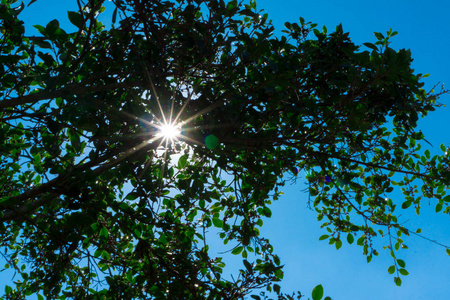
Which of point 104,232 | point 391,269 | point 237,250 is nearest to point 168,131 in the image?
point 104,232

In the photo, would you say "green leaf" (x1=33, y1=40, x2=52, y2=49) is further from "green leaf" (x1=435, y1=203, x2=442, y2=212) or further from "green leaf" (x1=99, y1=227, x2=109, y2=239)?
"green leaf" (x1=435, y1=203, x2=442, y2=212)

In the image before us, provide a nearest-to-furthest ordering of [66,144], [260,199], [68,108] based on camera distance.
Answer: [68,108] → [66,144] → [260,199]

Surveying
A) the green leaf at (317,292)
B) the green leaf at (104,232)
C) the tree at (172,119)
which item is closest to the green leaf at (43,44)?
the tree at (172,119)

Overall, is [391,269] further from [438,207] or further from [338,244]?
[438,207]

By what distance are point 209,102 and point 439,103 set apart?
2748mm

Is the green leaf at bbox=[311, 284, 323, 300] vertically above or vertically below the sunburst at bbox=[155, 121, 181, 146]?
below

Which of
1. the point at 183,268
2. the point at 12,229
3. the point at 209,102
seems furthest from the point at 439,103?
the point at 12,229

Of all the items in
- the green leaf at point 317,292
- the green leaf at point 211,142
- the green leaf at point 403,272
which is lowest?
the green leaf at point 317,292

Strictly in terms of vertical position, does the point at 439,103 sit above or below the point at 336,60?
below

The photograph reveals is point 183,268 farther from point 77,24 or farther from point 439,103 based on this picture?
point 439,103

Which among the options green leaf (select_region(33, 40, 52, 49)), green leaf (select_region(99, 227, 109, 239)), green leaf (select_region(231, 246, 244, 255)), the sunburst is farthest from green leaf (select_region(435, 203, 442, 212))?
A: green leaf (select_region(33, 40, 52, 49))

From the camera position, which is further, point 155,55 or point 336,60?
point 336,60

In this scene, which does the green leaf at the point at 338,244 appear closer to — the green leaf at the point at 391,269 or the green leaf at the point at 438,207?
the green leaf at the point at 391,269

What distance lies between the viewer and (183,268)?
3.52 metres
